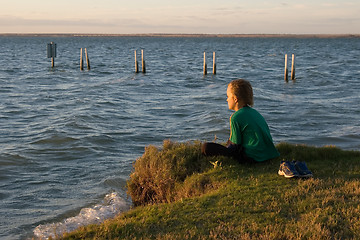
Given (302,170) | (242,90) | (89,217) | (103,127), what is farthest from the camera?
(103,127)

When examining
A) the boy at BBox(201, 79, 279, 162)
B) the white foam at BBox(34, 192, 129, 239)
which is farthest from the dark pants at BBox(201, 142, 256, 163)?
the white foam at BBox(34, 192, 129, 239)

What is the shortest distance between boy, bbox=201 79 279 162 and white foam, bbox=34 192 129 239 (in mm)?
2029

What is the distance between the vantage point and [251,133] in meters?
7.31

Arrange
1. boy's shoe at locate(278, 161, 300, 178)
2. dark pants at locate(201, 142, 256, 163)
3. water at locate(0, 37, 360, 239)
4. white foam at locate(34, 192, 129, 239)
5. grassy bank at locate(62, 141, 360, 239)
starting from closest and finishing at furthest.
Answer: grassy bank at locate(62, 141, 360, 239) → boy's shoe at locate(278, 161, 300, 178) → white foam at locate(34, 192, 129, 239) → dark pants at locate(201, 142, 256, 163) → water at locate(0, 37, 360, 239)

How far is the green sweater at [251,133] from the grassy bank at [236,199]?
0.79ft

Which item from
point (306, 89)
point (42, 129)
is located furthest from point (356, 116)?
point (42, 129)

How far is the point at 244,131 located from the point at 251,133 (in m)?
0.12

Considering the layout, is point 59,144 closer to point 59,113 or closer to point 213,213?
point 59,113

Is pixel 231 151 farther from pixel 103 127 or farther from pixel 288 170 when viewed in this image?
pixel 103 127

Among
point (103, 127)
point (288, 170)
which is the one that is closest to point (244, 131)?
point (288, 170)

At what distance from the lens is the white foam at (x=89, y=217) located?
7138mm

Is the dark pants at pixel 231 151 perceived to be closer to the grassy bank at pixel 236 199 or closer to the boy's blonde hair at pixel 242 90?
the grassy bank at pixel 236 199

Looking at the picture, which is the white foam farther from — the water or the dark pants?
the dark pants

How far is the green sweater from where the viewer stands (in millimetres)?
7211
